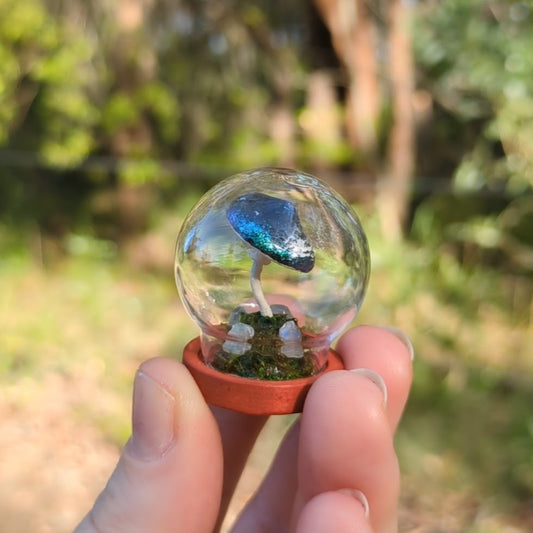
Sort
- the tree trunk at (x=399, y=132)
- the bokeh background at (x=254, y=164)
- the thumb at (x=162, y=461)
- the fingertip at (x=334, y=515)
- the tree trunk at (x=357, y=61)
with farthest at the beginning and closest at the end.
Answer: the tree trunk at (x=357, y=61), the tree trunk at (x=399, y=132), the bokeh background at (x=254, y=164), the thumb at (x=162, y=461), the fingertip at (x=334, y=515)

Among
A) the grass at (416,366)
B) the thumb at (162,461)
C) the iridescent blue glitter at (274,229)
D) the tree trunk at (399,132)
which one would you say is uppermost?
→ the iridescent blue glitter at (274,229)

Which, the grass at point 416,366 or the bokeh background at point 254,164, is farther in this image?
the bokeh background at point 254,164

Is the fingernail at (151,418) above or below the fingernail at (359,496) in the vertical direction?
above

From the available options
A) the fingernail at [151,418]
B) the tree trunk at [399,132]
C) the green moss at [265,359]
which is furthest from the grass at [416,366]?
the fingernail at [151,418]

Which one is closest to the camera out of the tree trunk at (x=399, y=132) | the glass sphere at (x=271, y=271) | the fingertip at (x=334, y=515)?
the fingertip at (x=334, y=515)

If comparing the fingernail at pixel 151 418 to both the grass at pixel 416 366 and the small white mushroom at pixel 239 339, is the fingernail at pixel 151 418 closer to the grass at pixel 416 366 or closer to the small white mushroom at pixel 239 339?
the small white mushroom at pixel 239 339

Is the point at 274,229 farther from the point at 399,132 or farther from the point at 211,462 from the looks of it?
the point at 399,132

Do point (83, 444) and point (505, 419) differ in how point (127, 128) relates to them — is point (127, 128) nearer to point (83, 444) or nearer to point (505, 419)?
point (83, 444)

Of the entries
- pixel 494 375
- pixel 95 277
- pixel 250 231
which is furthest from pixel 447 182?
pixel 250 231

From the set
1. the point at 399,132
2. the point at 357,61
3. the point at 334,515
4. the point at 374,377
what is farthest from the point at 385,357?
the point at 357,61
